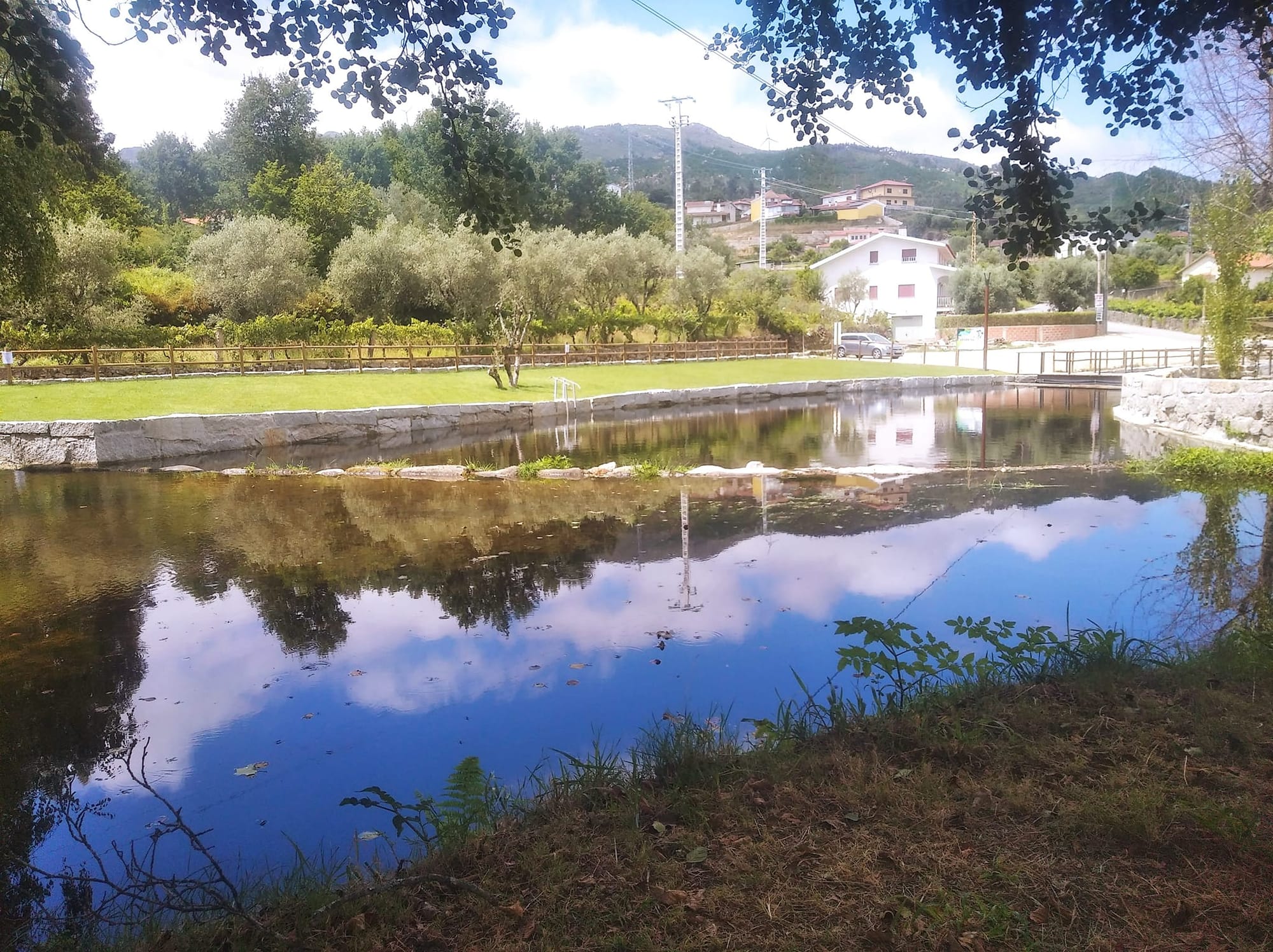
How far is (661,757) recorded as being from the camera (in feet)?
Result: 12.9

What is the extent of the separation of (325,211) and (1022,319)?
44554 millimetres

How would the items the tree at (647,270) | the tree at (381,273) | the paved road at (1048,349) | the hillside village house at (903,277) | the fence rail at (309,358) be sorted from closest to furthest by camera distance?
the fence rail at (309,358) → the tree at (381,273) → the paved road at (1048,349) → the tree at (647,270) → the hillside village house at (903,277)

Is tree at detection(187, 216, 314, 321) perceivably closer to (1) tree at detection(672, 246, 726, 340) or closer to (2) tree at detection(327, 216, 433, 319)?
(2) tree at detection(327, 216, 433, 319)

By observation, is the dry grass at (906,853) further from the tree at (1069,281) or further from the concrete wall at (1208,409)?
the tree at (1069,281)

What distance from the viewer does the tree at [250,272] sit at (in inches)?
1372

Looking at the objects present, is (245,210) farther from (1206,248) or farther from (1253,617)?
(1253,617)

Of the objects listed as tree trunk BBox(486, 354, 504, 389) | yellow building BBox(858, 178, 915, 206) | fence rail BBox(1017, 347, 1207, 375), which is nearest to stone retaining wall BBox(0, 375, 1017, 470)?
tree trunk BBox(486, 354, 504, 389)

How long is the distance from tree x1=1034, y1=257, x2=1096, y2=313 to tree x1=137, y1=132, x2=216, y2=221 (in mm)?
68853

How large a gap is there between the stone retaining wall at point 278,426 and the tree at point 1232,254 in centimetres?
1457

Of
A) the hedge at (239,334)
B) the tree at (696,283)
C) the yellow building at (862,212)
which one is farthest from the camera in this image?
the yellow building at (862,212)

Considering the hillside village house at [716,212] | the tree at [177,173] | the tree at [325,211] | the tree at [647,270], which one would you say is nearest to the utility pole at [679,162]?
the tree at [647,270]

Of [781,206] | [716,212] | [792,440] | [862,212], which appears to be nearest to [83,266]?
[792,440]

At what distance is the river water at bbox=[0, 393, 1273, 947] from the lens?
461 cm

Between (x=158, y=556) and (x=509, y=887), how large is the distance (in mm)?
7917
